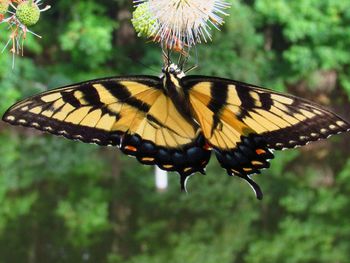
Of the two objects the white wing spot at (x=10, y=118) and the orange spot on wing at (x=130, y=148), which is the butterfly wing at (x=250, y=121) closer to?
the orange spot on wing at (x=130, y=148)

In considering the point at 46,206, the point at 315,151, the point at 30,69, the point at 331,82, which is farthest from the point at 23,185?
the point at 331,82

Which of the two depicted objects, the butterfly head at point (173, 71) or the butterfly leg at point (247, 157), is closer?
the butterfly head at point (173, 71)

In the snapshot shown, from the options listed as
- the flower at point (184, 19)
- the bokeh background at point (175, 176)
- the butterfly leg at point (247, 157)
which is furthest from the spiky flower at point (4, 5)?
the bokeh background at point (175, 176)

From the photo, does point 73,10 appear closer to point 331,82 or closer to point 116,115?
point 331,82

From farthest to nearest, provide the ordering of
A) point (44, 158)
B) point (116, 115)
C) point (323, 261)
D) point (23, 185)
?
1. point (44, 158)
2. point (23, 185)
3. point (323, 261)
4. point (116, 115)

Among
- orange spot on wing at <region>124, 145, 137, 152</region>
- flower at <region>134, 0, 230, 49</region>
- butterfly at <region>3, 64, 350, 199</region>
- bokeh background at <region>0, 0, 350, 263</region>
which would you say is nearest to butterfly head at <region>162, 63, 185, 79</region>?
butterfly at <region>3, 64, 350, 199</region>

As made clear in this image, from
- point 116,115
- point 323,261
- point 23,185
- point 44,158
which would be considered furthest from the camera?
point 44,158

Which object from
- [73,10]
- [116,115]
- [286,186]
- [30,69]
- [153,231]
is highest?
[73,10]
